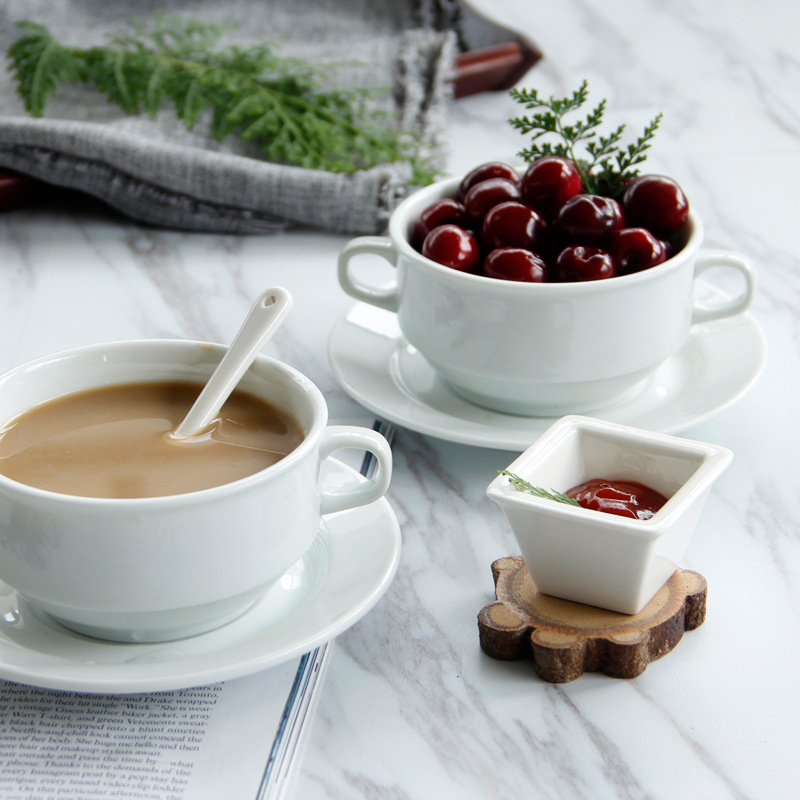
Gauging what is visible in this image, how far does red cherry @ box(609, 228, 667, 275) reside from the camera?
0.90m

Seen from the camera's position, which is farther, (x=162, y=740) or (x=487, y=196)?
(x=487, y=196)

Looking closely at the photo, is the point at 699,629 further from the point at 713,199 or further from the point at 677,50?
the point at 677,50

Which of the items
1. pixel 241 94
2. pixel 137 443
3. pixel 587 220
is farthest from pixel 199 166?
pixel 137 443

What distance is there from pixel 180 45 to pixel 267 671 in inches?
53.5

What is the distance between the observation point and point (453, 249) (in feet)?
3.01

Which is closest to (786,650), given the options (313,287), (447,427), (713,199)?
(447,427)

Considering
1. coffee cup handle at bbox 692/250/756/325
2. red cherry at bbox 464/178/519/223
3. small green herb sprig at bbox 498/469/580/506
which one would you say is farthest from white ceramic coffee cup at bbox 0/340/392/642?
coffee cup handle at bbox 692/250/756/325

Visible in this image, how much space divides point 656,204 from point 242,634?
578 millimetres

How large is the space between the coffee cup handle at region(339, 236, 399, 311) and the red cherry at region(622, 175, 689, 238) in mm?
248

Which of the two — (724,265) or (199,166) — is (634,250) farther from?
(199,166)

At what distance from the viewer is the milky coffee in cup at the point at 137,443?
633 millimetres

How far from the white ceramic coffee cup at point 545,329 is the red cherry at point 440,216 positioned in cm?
2

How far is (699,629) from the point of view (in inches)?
28.3

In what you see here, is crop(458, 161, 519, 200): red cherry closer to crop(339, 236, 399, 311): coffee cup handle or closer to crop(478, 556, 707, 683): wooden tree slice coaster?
crop(339, 236, 399, 311): coffee cup handle
